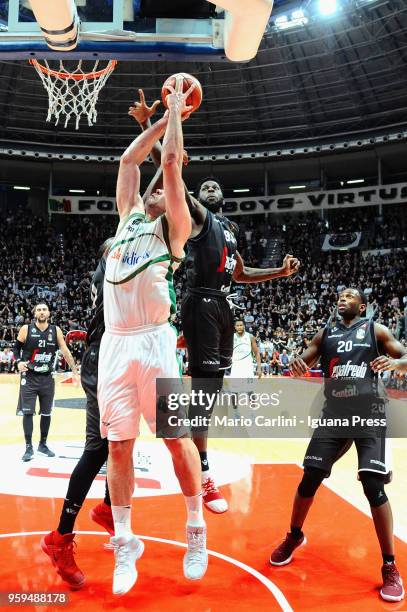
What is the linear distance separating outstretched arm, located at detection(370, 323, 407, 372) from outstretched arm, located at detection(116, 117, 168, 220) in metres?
1.85

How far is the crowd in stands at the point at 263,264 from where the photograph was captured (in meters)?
23.3

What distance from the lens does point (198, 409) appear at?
4203mm

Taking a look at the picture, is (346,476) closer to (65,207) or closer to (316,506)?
(316,506)

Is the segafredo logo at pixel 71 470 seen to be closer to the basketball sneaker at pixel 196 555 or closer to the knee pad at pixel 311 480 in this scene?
the knee pad at pixel 311 480

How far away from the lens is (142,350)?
3.19 m

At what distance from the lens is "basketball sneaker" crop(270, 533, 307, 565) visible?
3.76 metres

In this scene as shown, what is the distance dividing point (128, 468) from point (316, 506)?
2554 millimetres

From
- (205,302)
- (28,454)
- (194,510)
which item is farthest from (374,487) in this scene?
(28,454)

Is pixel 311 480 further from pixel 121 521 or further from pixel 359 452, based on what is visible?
pixel 121 521

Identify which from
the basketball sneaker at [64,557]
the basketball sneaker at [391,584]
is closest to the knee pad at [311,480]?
the basketball sneaker at [391,584]

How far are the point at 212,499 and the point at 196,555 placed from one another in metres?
1.04

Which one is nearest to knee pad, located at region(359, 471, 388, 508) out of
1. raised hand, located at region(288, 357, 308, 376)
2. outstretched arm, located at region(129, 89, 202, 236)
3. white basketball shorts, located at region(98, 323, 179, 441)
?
raised hand, located at region(288, 357, 308, 376)

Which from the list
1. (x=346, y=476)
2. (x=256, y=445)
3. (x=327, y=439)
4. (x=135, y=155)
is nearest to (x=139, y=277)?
(x=135, y=155)

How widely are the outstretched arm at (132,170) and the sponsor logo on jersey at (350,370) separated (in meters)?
1.77
